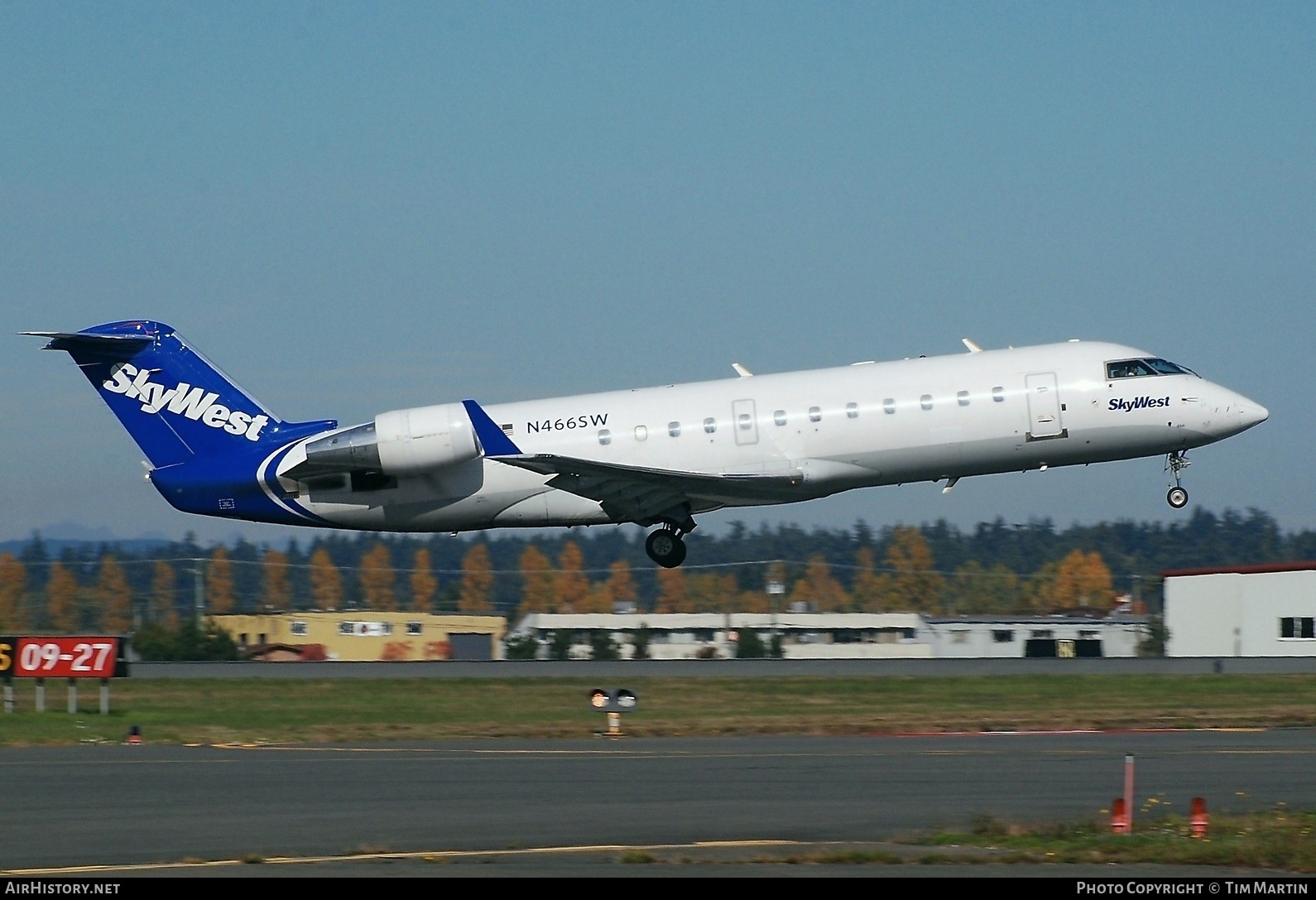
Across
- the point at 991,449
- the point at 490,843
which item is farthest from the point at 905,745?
the point at 490,843

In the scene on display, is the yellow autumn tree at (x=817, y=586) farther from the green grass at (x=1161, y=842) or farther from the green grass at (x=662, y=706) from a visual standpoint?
the green grass at (x=1161, y=842)

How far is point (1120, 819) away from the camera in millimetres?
14266

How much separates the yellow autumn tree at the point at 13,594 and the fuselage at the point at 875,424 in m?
34.6

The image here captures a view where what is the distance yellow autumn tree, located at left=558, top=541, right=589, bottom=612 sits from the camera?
75938 mm

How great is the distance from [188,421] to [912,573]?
2499 inches

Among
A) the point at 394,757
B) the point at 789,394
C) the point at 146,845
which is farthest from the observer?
the point at 789,394

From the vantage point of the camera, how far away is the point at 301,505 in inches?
1136

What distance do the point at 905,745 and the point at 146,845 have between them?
41.4 feet

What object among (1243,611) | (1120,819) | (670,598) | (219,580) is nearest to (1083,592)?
(670,598)

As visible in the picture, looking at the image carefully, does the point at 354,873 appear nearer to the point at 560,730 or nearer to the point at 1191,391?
the point at 560,730

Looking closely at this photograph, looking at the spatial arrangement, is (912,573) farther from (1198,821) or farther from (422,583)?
(1198,821)

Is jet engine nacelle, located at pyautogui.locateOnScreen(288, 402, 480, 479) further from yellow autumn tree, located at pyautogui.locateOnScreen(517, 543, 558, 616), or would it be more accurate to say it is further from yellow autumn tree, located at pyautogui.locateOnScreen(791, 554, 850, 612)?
yellow autumn tree, located at pyautogui.locateOnScreen(791, 554, 850, 612)

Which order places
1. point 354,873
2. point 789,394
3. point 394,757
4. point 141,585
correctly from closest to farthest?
point 354,873
point 394,757
point 789,394
point 141,585

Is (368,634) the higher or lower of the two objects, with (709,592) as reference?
lower
